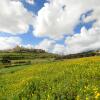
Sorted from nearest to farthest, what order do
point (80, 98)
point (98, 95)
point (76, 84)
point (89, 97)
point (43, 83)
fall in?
point (98, 95) < point (89, 97) < point (80, 98) < point (76, 84) < point (43, 83)

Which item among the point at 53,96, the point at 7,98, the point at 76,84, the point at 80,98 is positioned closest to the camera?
the point at 80,98

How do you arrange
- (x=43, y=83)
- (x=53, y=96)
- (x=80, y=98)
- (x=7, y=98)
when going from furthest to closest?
(x=43, y=83) < (x=7, y=98) < (x=53, y=96) < (x=80, y=98)

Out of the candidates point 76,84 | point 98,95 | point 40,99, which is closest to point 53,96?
point 40,99

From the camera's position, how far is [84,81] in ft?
58.9

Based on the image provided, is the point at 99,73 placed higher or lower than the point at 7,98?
higher

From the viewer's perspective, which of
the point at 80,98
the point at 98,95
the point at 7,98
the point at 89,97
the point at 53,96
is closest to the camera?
the point at 98,95

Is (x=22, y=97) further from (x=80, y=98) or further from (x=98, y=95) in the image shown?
(x=98, y=95)

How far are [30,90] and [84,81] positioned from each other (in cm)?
391

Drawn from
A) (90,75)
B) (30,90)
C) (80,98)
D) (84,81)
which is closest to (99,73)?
(90,75)

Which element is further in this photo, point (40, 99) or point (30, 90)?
point (30, 90)

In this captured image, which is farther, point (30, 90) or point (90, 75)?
point (90, 75)

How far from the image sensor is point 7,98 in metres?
19.1

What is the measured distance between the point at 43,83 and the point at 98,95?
10.9m

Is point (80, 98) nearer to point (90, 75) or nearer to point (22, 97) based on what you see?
point (22, 97)
